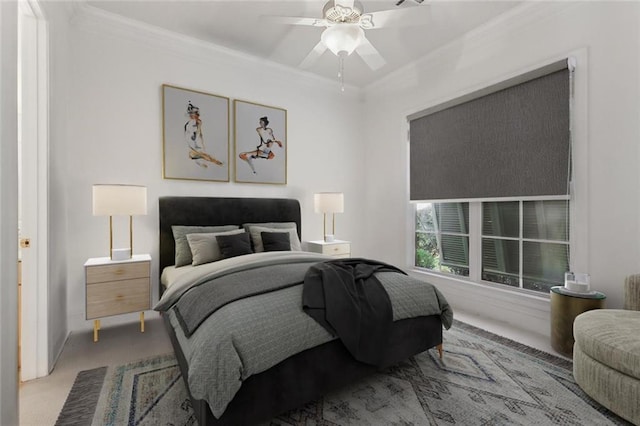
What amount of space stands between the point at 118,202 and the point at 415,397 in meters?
2.70

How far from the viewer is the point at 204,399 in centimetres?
135

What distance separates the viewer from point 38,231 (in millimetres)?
2104

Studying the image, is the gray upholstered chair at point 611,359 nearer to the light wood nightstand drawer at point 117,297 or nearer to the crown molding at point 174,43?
the light wood nightstand drawer at point 117,297

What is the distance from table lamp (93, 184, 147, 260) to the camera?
261 centimetres

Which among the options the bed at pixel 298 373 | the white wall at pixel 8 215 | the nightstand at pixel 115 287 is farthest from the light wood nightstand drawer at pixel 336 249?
the white wall at pixel 8 215

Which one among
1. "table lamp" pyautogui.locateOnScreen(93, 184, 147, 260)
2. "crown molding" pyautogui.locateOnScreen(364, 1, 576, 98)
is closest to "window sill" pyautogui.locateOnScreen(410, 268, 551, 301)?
"crown molding" pyautogui.locateOnScreen(364, 1, 576, 98)

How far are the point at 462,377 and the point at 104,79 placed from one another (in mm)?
3990

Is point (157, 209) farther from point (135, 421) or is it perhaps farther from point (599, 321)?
point (599, 321)

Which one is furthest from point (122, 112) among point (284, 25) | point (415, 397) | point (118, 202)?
point (415, 397)

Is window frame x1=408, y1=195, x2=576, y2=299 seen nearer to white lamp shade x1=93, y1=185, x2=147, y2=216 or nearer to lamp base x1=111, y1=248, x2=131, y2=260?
white lamp shade x1=93, y1=185, x2=147, y2=216

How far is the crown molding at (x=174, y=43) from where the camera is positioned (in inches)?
115

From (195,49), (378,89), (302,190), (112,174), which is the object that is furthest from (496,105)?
(112,174)

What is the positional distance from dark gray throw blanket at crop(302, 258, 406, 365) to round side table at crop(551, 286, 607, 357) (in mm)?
1451

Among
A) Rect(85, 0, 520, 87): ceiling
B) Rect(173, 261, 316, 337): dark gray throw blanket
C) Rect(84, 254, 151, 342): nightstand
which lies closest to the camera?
Rect(173, 261, 316, 337): dark gray throw blanket
